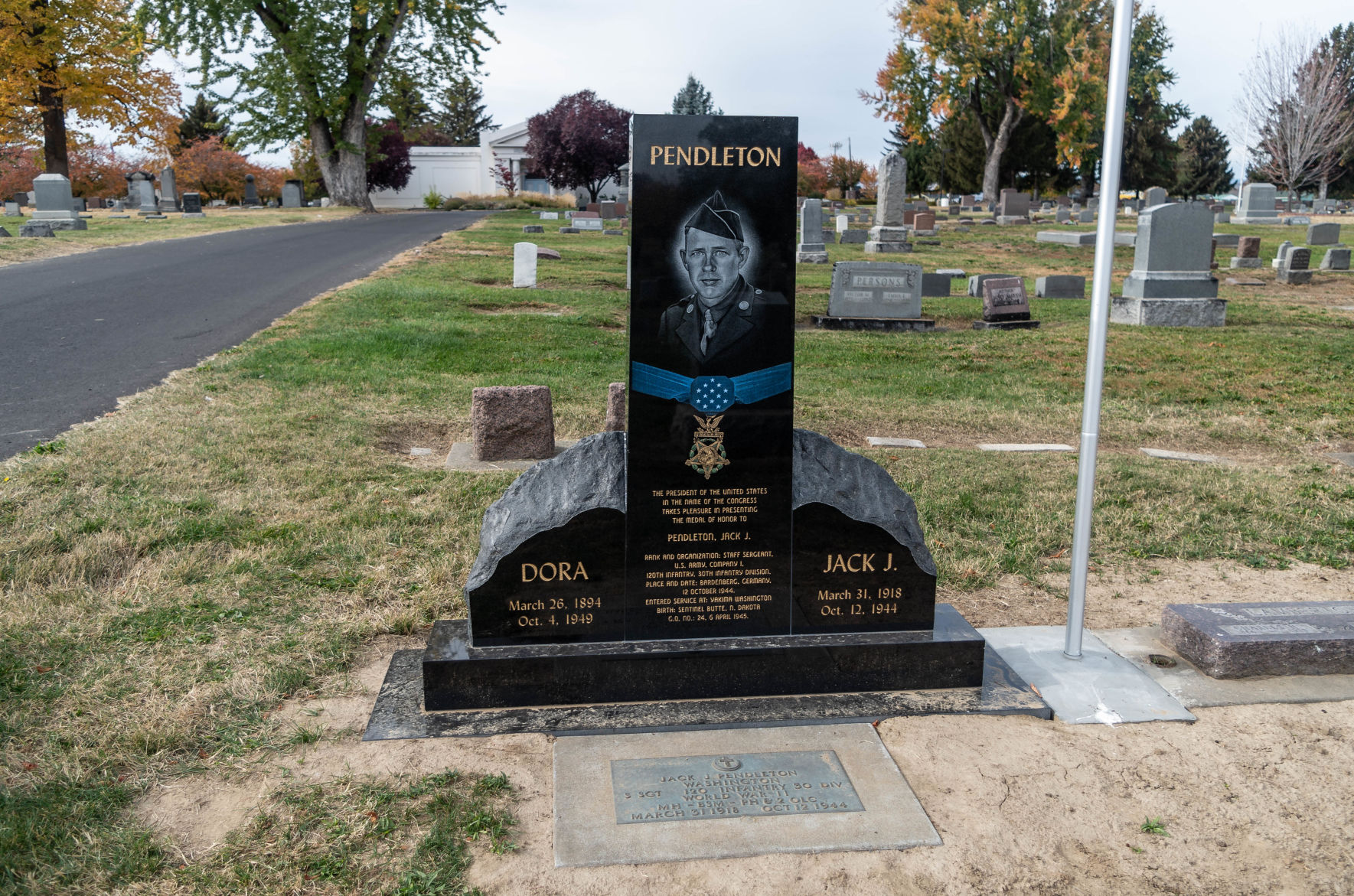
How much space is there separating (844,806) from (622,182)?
172ft

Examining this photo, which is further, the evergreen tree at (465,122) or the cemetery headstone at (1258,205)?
the evergreen tree at (465,122)

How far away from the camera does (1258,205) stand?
39.7 metres

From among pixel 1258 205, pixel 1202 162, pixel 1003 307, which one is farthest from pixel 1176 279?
pixel 1202 162

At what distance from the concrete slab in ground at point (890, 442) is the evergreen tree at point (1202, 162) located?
65911 millimetres

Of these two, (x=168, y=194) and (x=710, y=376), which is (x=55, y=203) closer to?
(x=168, y=194)

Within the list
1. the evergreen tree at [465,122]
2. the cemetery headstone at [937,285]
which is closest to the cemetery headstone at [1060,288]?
the cemetery headstone at [937,285]

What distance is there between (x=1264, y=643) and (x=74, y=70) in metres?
38.9

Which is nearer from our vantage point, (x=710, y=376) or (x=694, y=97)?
(x=710, y=376)

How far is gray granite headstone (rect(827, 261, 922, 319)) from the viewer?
1465cm

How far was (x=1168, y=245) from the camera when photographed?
14.7m

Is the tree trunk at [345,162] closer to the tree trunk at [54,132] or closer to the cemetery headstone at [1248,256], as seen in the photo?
the tree trunk at [54,132]

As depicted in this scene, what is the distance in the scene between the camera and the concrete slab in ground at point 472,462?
6.80 metres

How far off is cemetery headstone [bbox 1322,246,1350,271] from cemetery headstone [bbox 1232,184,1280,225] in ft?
63.1

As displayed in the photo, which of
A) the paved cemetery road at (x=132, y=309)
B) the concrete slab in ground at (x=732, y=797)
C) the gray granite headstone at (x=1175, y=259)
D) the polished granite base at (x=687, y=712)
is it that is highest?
the gray granite headstone at (x=1175, y=259)
